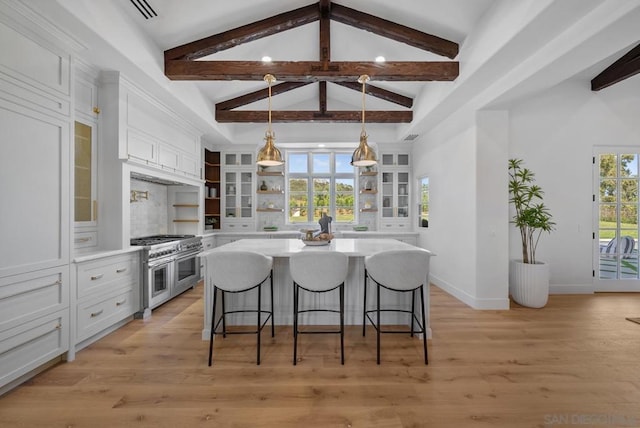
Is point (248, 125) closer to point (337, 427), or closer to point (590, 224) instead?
point (337, 427)

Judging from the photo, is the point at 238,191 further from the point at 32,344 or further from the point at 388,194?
the point at 32,344

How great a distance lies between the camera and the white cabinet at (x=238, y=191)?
20.6 ft

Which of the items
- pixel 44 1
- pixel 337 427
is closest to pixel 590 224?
pixel 337 427

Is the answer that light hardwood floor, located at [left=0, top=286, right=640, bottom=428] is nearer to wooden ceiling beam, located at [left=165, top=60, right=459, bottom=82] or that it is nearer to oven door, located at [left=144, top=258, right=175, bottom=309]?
oven door, located at [left=144, top=258, right=175, bottom=309]

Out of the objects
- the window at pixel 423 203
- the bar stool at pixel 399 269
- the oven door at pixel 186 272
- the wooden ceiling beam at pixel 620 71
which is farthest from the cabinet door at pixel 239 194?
the wooden ceiling beam at pixel 620 71

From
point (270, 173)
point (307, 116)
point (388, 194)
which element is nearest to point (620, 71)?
point (388, 194)

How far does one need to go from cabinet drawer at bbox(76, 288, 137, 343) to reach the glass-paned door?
260 inches

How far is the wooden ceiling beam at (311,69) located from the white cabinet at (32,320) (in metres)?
2.49

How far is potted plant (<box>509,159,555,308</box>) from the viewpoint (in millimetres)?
3721

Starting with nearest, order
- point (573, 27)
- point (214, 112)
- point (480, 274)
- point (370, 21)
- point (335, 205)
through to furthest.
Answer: point (573, 27) < point (370, 21) < point (480, 274) < point (214, 112) < point (335, 205)

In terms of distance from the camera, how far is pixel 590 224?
4.34 meters

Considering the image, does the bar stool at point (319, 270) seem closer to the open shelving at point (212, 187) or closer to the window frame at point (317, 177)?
the window frame at point (317, 177)

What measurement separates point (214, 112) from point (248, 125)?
3.62 ft

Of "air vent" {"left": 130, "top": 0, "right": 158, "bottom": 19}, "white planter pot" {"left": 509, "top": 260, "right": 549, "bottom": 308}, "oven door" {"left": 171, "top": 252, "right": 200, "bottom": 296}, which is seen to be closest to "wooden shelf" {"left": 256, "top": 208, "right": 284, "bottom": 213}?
"oven door" {"left": 171, "top": 252, "right": 200, "bottom": 296}
